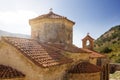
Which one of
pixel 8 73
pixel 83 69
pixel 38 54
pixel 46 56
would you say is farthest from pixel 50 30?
pixel 8 73

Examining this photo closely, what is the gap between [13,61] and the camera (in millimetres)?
8414

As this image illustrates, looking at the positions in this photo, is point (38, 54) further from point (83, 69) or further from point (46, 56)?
point (83, 69)

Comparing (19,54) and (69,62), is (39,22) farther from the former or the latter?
(19,54)

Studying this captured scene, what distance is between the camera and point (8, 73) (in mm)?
7574

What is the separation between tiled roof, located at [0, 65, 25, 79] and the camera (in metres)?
7.25

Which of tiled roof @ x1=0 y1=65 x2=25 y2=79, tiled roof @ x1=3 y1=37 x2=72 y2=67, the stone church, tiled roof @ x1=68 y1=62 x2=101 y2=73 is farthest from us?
tiled roof @ x1=68 y1=62 x2=101 y2=73

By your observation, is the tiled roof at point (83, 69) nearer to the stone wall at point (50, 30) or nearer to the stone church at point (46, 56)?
the stone church at point (46, 56)

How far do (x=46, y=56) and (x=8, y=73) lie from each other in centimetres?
232

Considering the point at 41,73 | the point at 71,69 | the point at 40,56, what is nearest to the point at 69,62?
the point at 71,69

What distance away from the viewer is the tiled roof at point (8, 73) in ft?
23.8

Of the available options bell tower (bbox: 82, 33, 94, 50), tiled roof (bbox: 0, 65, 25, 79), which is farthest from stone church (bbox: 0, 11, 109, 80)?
bell tower (bbox: 82, 33, 94, 50)

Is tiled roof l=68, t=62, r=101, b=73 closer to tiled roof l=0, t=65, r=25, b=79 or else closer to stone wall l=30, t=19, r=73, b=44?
stone wall l=30, t=19, r=73, b=44

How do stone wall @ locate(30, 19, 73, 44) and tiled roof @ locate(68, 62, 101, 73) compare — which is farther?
stone wall @ locate(30, 19, 73, 44)

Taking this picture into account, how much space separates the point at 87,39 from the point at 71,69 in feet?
37.2
